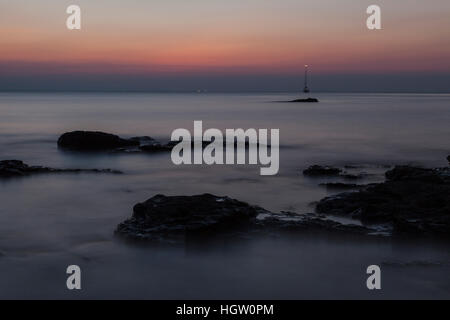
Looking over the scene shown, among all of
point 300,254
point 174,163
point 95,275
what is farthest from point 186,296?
point 174,163

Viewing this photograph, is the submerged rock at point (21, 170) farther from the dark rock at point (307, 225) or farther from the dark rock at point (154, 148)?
the dark rock at point (307, 225)

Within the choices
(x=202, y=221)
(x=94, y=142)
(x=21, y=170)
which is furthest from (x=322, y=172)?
(x=94, y=142)

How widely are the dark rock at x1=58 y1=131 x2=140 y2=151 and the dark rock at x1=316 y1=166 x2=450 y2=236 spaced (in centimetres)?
1461

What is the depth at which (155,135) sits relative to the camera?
125 ft

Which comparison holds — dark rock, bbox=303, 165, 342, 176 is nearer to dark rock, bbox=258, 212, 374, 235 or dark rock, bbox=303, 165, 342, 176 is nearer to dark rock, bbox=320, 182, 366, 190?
dark rock, bbox=320, 182, 366, 190

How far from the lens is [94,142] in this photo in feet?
81.2

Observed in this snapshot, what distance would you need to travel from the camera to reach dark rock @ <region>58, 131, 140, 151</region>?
24.6 m

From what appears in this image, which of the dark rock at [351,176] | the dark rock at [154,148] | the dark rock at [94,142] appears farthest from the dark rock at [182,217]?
the dark rock at [94,142]

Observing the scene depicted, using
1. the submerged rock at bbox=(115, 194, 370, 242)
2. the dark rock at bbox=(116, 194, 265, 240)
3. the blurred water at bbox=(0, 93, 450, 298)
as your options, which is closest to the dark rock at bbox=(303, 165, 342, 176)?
the blurred water at bbox=(0, 93, 450, 298)

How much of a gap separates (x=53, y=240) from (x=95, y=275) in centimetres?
239

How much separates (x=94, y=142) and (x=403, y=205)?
56.2 feet

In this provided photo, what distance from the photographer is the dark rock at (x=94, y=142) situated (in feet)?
80.7
